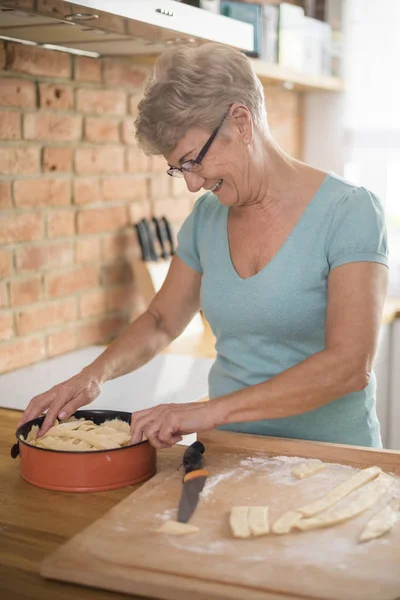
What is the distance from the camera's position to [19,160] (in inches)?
79.0

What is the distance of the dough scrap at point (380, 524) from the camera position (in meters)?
1.01

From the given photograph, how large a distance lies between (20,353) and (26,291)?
160 mm

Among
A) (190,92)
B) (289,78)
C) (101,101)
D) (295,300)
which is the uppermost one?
(289,78)

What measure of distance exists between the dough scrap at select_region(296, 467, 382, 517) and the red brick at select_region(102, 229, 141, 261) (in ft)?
4.34

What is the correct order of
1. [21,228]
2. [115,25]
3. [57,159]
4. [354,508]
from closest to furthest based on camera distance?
[354,508] → [115,25] → [21,228] → [57,159]

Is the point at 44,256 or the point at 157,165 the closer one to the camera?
the point at 44,256

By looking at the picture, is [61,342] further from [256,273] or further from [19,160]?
[256,273]

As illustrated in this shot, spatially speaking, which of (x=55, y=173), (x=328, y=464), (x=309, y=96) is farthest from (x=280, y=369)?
(x=309, y=96)

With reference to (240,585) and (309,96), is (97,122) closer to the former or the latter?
(309,96)

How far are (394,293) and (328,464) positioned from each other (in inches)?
80.8

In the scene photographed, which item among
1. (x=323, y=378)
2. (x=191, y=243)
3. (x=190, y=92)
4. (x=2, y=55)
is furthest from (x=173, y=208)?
(x=323, y=378)

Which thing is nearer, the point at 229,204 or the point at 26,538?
the point at 26,538

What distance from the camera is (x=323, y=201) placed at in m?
1.43

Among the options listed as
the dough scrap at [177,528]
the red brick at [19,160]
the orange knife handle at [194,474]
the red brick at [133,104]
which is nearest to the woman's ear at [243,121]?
the orange knife handle at [194,474]
